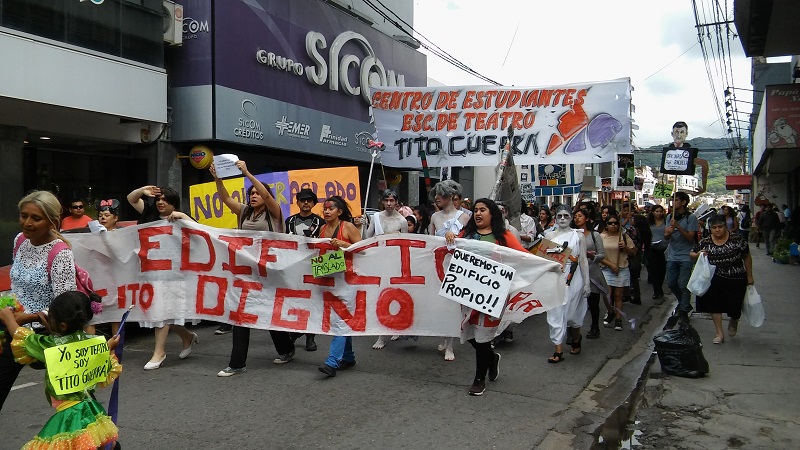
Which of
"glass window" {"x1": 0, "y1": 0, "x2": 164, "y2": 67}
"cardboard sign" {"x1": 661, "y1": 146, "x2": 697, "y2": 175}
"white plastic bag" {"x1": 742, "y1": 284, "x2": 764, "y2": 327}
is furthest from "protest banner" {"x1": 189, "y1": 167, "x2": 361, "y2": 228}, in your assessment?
"white plastic bag" {"x1": 742, "y1": 284, "x2": 764, "y2": 327}

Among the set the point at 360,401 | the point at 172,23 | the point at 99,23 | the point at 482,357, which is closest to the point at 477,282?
the point at 482,357

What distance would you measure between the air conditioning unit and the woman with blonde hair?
1211 cm

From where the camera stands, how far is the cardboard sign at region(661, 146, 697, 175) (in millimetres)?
10758

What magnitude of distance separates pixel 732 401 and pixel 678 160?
5840 millimetres

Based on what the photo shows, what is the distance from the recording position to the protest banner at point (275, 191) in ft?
33.7

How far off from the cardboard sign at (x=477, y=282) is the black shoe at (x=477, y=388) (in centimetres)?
67

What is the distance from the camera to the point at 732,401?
5.85 m

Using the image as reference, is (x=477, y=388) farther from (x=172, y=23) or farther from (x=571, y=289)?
(x=172, y=23)

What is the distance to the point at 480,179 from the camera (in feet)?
112

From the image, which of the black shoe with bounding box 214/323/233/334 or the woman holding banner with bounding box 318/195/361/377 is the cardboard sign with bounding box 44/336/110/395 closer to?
the woman holding banner with bounding box 318/195/361/377

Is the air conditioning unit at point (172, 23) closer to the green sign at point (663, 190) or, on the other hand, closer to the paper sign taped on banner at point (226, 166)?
the paper sign taped on banner at point (226, 166)

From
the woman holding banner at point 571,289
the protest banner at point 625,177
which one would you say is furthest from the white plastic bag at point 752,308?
the protest banner at point 625,177

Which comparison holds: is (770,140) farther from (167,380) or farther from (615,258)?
(167,380)

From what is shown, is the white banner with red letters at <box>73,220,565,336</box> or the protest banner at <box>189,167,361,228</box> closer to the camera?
the white banner with red letters at <box>73,220,565,336</box>
